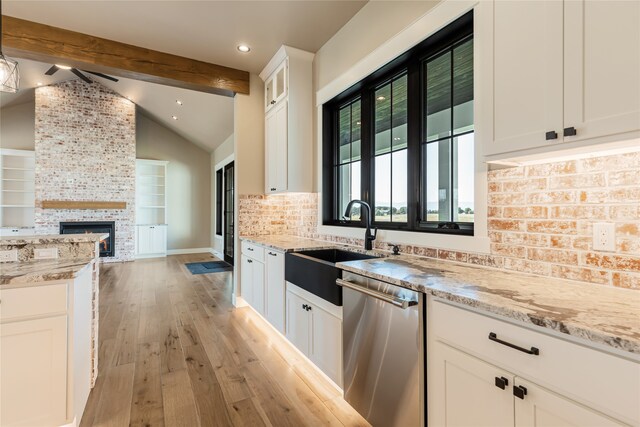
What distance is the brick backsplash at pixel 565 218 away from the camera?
133 cm

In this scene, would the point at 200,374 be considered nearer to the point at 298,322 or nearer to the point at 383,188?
the point at 298,322

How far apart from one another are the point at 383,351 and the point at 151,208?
8.46 meters

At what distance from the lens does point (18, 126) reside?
731 cm

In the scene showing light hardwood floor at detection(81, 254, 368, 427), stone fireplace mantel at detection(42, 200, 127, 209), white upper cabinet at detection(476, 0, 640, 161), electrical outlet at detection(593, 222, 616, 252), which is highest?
white upper cabinet at detection(476, 0, 640, 161)

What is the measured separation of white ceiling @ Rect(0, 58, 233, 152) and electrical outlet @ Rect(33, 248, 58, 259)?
4.24 meters

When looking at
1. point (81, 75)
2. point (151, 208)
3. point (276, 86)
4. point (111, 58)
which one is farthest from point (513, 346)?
point (151, 208)

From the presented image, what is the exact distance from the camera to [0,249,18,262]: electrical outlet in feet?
6.43

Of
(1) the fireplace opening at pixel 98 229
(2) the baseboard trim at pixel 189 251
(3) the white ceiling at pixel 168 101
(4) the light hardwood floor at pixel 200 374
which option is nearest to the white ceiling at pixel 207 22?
(3) the white ceiling at pixel 168 101

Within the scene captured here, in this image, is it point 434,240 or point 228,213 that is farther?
point 228,213

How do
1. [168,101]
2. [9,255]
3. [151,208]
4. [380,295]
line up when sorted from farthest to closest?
[151,208], [168,101], [9,255], [380,295]

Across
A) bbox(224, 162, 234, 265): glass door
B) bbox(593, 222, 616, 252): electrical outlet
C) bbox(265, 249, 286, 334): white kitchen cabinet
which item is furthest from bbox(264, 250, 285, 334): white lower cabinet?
bbox(224, 162, 234, 265): glass door

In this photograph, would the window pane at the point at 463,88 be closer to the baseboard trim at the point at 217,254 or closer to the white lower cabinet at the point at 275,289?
the white lower cabinet at the point at 275,289

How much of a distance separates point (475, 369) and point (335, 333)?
0.99 meters

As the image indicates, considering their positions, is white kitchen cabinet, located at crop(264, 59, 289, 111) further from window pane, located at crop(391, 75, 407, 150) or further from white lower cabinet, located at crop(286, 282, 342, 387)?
white lower cabinet, located at crop(286, 282, 342, 387)
